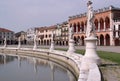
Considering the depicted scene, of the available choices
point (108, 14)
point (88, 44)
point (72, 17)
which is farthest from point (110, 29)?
point (88, 44)

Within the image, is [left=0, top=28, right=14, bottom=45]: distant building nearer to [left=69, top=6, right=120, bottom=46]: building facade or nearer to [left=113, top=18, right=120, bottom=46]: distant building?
[left=69, top=6, right=120, bottom=46]: building facade

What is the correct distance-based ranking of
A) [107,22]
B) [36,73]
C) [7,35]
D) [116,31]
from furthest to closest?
[7,35] < [107,22] < [116,31] < [36,73]

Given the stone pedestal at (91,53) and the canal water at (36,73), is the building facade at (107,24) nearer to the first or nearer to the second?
the canal water at (36,73)

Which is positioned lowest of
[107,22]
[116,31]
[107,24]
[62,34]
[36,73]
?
[36,73]

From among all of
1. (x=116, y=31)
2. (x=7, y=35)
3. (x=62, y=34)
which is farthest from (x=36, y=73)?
(x=7, y=35)

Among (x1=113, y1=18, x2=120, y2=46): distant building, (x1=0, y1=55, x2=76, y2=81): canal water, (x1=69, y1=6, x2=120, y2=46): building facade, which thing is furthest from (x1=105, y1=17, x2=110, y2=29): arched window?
(x1=0, y1=55, x2=76, y2=81): canal water

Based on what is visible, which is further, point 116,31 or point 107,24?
point 107,24

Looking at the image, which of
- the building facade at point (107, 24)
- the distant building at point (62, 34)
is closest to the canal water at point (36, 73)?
the building facade at point (107, 24)

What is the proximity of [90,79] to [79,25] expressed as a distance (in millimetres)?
90067

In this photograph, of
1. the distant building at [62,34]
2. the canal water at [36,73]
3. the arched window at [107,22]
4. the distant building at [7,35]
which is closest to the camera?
the canal water at [36,73]

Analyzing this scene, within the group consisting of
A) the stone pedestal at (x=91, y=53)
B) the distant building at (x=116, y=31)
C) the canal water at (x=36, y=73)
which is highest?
the distant building at (x=116, y=31)

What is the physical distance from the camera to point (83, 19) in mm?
94000

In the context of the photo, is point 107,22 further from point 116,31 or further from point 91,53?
point 91,53

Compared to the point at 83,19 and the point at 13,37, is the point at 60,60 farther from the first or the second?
the point at 13,37
